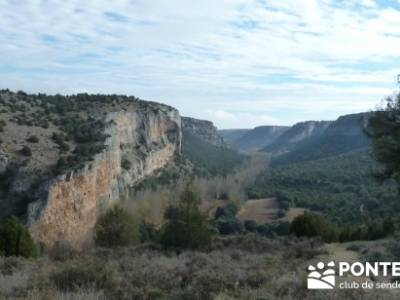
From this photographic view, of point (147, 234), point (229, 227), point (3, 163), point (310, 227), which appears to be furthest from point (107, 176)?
point (310, 227)

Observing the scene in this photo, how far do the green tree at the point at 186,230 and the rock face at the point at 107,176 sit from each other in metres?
17.6

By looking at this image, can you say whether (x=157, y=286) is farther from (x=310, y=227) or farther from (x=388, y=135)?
(x=310, y=227)

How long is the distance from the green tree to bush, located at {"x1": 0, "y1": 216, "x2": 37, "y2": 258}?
6.89 metres

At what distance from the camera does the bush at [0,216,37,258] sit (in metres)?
25.3

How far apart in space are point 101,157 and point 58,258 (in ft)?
162

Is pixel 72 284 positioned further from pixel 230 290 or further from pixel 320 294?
pixel 320 294

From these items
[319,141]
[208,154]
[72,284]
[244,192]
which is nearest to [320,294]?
[72,284]

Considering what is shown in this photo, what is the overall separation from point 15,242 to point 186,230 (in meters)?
8.65

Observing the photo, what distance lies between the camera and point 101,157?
65.5 metres

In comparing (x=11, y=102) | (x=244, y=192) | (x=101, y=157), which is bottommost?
(x=244, y=192)

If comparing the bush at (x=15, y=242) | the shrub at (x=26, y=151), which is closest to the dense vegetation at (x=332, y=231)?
the bush at (x=15, y=242)

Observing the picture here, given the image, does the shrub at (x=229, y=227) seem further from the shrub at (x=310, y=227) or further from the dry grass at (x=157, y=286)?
the dry grass at (x=157, y=286)

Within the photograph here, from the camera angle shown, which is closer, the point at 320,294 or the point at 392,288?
the point at 320,294

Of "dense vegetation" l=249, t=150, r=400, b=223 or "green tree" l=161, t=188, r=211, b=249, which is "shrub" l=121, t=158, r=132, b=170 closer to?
"dense vegetation" l=249, t=150, r=400, b=223
